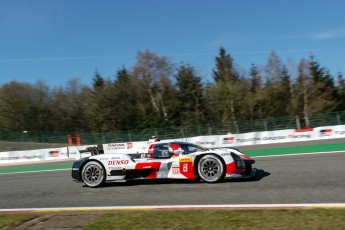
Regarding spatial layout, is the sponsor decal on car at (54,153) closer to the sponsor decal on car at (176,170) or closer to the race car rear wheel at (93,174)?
the race car rear wheel at (93,174)

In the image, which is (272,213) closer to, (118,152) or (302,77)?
(118,152)

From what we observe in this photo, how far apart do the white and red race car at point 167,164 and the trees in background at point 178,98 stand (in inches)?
1572

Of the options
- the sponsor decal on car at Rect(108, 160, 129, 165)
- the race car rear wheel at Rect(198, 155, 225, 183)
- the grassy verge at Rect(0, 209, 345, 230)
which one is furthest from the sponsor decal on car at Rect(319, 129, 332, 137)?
the grassy verge at Rect(0, 209, 345, 230)

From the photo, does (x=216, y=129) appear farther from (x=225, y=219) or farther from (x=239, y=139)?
(x=225, y=219)

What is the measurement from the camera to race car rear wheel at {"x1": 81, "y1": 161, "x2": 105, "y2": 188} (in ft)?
34.5

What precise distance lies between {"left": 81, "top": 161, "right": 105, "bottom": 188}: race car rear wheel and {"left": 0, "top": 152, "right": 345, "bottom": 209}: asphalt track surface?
0.22 meters

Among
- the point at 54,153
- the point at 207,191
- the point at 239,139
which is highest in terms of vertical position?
the point at 54,153

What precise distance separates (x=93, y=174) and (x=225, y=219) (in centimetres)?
582

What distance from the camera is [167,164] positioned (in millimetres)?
9859

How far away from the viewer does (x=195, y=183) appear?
9.71 m

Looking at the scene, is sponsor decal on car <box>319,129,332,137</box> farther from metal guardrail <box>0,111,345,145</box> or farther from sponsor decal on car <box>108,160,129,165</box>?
sponsor decal on car <box>108,160,129,165</box>

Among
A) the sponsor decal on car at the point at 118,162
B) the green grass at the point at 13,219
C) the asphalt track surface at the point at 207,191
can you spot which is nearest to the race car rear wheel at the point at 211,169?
the asphalt track surface at the point at 207,191

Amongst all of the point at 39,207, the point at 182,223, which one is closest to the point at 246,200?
the point at 182,223

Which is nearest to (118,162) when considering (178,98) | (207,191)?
(207,191)
